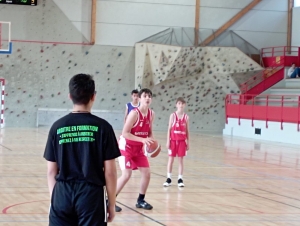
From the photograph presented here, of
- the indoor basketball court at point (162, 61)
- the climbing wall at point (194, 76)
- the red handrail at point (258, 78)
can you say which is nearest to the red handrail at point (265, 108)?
the indoor basketball court at point (162, 61)

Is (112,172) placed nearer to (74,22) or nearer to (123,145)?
(123,145)

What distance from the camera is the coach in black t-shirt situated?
3.89 meters

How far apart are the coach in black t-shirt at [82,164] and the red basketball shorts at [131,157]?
13.1 ft

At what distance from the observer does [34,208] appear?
7.92 metres

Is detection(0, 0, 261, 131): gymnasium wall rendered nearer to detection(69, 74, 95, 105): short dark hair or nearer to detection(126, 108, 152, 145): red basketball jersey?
detection(126, 108, 152, 145): red basketball jersey

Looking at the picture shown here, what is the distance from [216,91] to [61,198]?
988 inches

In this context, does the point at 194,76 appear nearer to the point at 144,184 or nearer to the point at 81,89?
the point at 144,184

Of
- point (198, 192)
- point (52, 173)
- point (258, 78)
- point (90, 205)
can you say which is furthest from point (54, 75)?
point (90, 205)

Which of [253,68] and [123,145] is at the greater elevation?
[253,68]

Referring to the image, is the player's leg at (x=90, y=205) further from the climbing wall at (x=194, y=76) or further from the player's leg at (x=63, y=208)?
the climbing wall at (x=194, y=76)

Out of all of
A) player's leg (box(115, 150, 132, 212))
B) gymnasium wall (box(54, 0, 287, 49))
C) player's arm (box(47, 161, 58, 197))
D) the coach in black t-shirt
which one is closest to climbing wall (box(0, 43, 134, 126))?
gymnasium wall (box(54, 0, 287, 49))

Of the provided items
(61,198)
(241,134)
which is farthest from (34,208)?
(241,134)

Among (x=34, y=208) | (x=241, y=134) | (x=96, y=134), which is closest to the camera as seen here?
(x=96, y=134)

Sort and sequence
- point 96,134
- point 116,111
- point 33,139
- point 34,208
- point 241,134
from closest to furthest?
point 96,134
point 34,208
point 33,139
point 241,134
point 116,111
